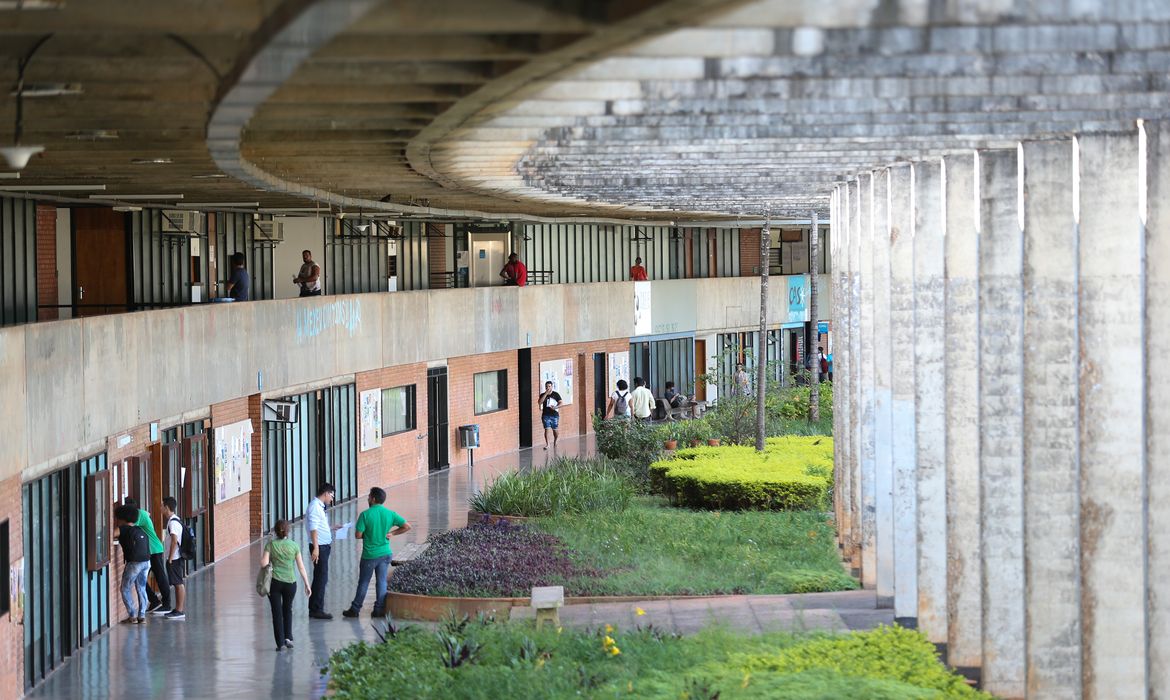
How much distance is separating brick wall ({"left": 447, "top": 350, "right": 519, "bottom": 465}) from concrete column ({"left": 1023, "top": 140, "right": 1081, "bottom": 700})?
24.7 m

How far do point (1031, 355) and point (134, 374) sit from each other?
33.7 feet

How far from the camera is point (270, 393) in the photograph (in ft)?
87.0

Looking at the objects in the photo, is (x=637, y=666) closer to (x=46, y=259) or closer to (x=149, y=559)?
(x=149, y=559)

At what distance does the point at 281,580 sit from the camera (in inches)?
671

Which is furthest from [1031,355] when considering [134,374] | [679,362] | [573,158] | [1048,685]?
[679,362]

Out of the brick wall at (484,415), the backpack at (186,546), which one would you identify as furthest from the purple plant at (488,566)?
the brick wall at (484,415)

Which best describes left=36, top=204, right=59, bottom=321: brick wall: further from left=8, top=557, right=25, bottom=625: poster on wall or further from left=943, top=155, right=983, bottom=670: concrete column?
left=943, top=155, right=983, bottom=670: concrete column

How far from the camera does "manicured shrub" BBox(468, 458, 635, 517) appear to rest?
23.9m

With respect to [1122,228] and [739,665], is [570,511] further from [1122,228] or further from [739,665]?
[1122,228]

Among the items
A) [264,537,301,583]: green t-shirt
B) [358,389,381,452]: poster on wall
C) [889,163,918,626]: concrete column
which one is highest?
[889,163,918,626]: concrete column

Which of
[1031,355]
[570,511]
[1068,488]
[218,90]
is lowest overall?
[570,511]

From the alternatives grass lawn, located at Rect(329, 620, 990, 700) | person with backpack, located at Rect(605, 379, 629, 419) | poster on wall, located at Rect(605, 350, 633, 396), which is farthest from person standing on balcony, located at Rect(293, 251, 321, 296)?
poster on wall, located at Rect(605, 350, 633, 396)

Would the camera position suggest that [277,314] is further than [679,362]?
No

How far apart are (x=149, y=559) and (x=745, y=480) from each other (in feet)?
29.2
